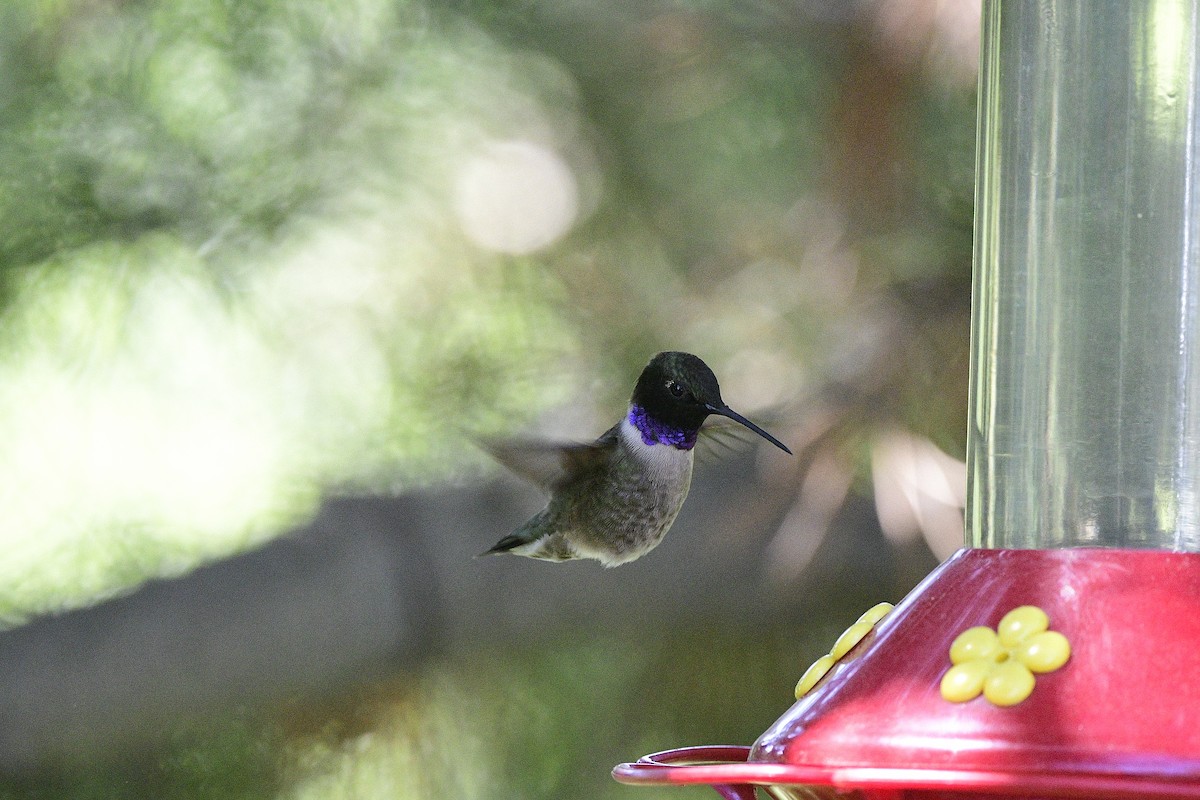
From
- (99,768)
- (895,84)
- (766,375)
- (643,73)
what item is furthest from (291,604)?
(895,84)

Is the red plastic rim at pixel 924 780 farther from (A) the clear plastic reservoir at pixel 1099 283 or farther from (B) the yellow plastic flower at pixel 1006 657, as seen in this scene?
(A) the clear plastic reservoir at pixel 1099 283

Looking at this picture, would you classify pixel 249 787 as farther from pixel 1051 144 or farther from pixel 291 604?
pixel 1051 144

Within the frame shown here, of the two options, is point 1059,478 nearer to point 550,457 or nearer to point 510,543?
point 550,457

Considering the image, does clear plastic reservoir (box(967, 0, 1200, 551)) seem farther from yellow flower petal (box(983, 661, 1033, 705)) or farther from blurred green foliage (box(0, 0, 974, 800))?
blurred green foliage (box(0, 0, 974, 800))

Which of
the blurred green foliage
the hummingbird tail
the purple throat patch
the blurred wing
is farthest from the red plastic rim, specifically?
the blurred green foliage

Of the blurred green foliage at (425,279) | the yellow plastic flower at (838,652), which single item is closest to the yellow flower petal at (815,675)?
the yellow plastic flower at (838,652)

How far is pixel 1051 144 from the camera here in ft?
4.19

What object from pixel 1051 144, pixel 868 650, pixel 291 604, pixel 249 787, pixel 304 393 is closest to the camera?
pixel 868 650

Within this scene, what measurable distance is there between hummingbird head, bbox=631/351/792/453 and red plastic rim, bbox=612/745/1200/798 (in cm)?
101

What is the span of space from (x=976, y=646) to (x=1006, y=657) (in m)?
0.02

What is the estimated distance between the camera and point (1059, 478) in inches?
49.1

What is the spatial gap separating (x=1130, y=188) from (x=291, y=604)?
1.83 m

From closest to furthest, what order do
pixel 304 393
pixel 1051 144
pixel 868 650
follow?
pixel 868 650, pixel 1051 144, pixel 304 393

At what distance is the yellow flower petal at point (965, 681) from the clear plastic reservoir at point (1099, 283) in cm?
24
